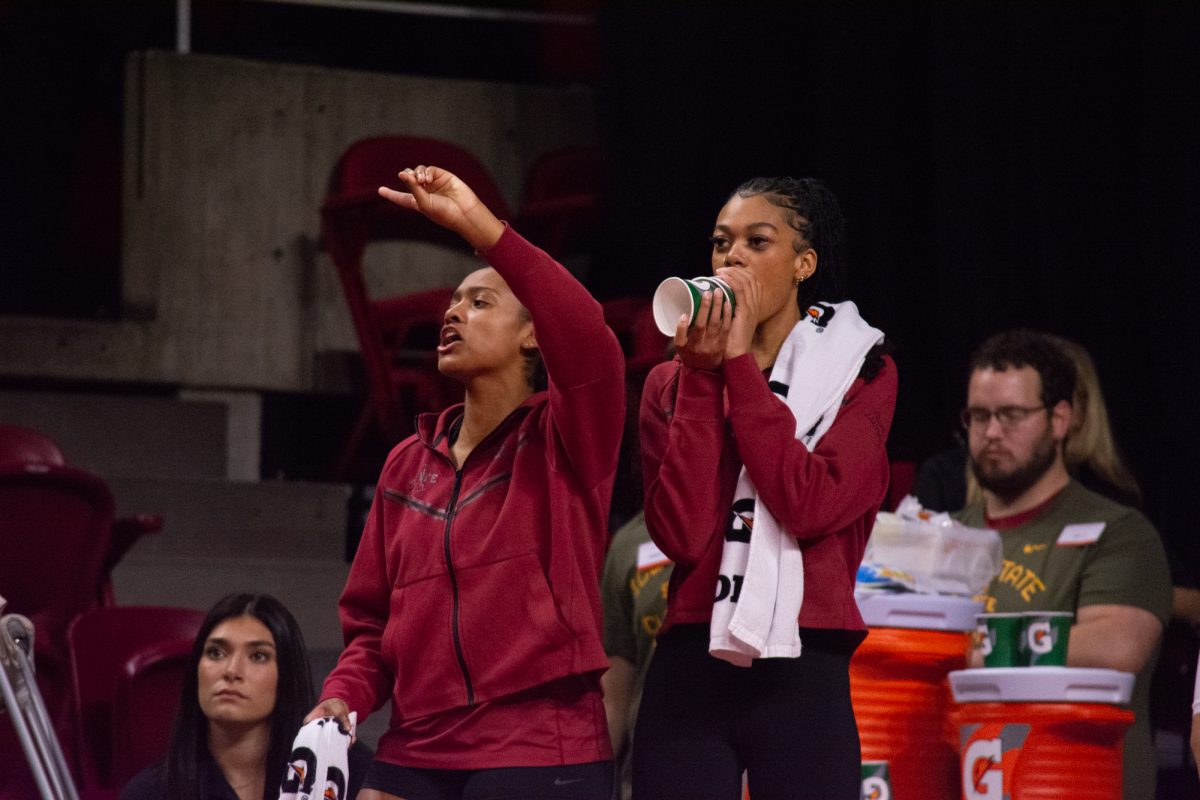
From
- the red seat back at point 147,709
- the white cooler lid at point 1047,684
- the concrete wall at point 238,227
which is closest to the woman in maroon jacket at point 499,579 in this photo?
the white cooler lid at point 1047,684

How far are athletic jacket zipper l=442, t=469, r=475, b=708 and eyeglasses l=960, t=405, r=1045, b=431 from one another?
1515 mm

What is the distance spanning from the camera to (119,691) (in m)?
3.41

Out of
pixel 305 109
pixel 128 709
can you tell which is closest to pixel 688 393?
pixel 128 709

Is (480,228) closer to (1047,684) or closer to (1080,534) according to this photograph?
(1047,684)

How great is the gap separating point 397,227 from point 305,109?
79 centimetres

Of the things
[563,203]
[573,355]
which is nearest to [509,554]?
[573,355]

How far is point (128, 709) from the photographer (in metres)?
3.42

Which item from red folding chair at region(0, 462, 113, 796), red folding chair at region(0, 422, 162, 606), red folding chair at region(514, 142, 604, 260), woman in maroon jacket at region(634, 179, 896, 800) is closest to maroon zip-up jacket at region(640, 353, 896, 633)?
woman in maroon jacket at region(634, 179, 896, 800)

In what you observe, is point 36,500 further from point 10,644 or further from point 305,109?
point 305,109

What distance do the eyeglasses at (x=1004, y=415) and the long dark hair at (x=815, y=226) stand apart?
3.89ft

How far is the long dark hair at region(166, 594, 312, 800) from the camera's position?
9.84ft

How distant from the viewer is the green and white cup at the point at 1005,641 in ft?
9.45

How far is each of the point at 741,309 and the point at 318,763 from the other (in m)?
0.71

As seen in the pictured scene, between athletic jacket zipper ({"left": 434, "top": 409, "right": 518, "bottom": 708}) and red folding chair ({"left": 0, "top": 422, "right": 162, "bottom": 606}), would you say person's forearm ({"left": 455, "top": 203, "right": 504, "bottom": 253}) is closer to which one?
athletic jacket zipper ({"left": 434, "top": 409, "right": 518, "bottom": 708})
